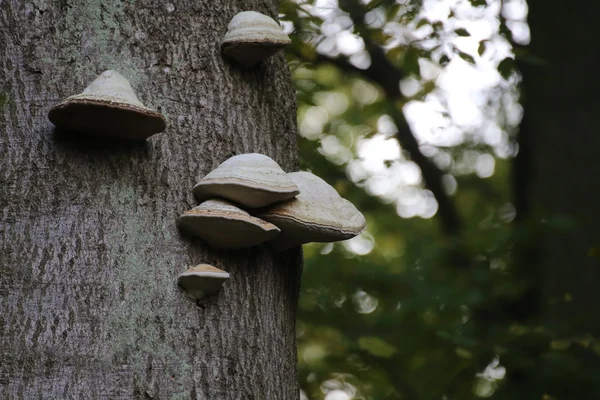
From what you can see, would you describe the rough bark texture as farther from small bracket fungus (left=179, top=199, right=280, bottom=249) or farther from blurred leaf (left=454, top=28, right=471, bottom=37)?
blurred leaf (left=454, top=28, right=471, bottom=37)

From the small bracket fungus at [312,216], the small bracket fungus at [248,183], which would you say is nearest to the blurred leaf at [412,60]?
the small bracket fungus at [312,216]

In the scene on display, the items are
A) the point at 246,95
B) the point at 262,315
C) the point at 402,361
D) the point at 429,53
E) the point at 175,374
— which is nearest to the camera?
the point at 175,374

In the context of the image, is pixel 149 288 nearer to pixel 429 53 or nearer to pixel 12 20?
pixel 12 20

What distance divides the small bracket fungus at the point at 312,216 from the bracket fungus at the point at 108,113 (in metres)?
0.55

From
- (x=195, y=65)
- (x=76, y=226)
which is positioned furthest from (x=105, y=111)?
(x=195, y=65)

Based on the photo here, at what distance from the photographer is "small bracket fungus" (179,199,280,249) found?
209cm

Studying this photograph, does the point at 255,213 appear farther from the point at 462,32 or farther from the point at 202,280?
the point at 462,32

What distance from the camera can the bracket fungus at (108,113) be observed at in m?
2.00

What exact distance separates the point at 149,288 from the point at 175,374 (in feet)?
1.00

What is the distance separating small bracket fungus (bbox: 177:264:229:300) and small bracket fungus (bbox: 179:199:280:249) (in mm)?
136

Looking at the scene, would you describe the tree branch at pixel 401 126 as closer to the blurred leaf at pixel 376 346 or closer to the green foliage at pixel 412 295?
the green foliage at pixel 412 295

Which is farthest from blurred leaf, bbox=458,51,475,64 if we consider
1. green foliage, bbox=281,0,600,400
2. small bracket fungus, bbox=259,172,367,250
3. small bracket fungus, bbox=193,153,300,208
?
small bracket fungus, bbox=193,153,300,208

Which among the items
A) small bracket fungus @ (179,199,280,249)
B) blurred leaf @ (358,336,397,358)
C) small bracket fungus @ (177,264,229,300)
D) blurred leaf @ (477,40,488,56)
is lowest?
blurred leaf @ (358,336,397,358)

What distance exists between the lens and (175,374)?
203cm
